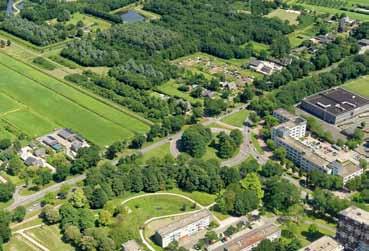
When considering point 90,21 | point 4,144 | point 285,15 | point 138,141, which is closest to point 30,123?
point 4,144

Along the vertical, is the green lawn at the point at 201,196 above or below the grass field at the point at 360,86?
below

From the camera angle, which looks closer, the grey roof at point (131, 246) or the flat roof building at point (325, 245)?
the flat roof building at point (325, 245)

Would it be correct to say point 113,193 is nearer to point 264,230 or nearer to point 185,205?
point 185,205

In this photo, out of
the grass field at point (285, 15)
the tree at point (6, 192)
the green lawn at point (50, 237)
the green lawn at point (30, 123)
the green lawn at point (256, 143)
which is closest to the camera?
the green lawn at point (50, 237)

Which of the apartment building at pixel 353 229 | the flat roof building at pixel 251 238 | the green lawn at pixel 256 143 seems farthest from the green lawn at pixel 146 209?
the apartment building at pixel 353 229

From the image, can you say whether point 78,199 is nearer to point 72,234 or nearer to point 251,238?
point 72,234

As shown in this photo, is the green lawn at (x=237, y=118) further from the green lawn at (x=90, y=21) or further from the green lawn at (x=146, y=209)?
the green lawn at (x=90, y=21)
